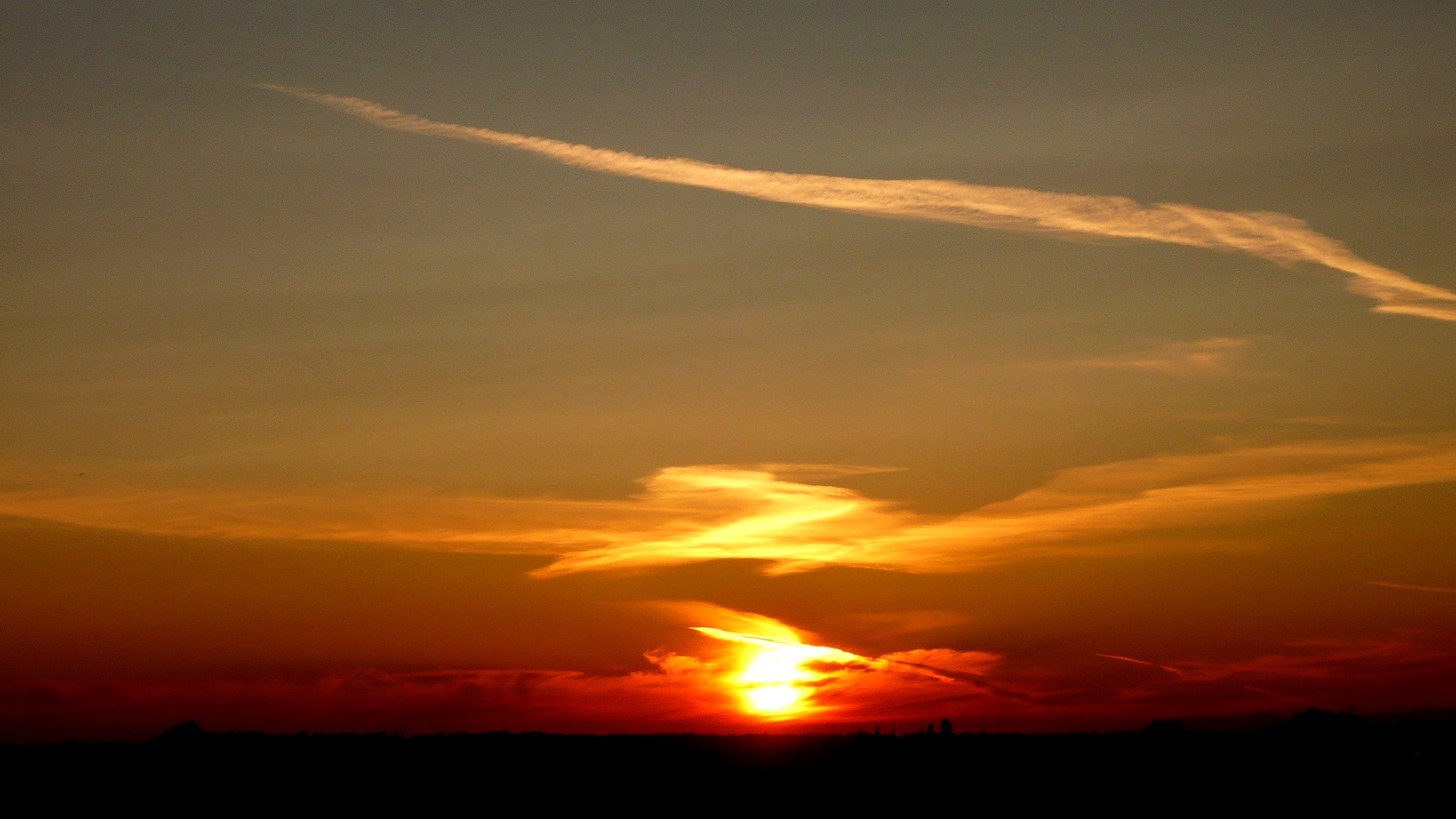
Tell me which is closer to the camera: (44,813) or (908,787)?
(44,813)

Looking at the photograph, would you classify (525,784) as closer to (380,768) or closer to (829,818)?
(380,768)

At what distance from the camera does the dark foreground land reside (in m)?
59.6

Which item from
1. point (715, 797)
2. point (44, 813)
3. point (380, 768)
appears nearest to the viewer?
point (44, 813)

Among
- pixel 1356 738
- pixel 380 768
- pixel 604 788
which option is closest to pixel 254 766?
pixel 380 768

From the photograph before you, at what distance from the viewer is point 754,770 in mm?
69125

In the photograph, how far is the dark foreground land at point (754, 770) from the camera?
5956cm

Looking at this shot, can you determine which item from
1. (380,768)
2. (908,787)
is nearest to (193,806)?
(380,768)

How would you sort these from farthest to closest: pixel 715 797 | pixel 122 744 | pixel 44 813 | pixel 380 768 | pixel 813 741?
pixel 813 741 < pixel 122 744 < pixel 380 768 < pixel 715 797 < pixel 44 813

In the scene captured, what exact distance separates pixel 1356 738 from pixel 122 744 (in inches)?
2406

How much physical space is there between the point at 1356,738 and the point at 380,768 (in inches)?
1896

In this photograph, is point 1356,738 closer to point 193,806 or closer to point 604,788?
point 604,788

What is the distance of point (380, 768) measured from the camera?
6531 centimetres

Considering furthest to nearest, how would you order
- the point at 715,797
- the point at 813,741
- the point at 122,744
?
the point at 813,741
the point at 122,744
the point at 715,797

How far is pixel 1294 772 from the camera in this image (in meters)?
64.6
